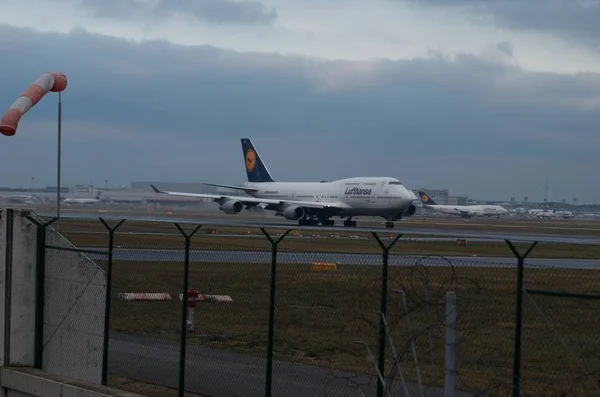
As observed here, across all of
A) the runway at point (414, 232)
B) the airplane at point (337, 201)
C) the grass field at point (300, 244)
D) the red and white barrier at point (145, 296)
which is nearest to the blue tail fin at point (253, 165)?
the airplane at point (337, 201)

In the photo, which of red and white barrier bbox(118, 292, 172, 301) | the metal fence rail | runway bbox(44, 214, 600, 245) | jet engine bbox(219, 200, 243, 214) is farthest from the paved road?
jet engine bbox(219, 200, 243, 214)

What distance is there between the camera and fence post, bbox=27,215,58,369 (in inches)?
541

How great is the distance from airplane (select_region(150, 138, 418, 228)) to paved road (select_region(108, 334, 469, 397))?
47.6 metres

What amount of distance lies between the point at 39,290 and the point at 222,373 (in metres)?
3.15

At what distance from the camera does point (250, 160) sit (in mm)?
79688

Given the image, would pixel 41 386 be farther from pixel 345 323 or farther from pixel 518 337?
pixel 518 337

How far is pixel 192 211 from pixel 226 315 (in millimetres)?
84041

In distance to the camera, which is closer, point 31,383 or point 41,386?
point 41,386

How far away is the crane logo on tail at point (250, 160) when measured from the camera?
79344 millimetres

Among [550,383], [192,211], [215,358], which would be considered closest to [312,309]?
[215,358]

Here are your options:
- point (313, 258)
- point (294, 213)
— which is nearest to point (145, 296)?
point (313, 258)

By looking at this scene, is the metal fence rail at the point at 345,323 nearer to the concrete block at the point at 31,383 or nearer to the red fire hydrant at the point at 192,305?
the red fire hydrant at the point at 192,305

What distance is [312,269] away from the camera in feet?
38.8

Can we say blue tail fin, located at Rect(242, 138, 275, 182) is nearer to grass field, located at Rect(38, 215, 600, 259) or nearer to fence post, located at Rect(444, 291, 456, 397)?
Result: grass field, located at Rect(38, 215, 600, 259)
